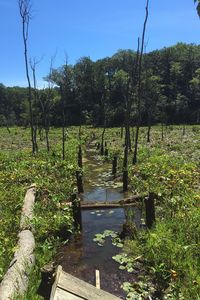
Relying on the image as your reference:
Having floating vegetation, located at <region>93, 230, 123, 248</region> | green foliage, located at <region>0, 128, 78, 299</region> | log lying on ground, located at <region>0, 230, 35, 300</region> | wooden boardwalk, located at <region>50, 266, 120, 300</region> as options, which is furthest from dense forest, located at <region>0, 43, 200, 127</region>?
wooden boardwalk, located at <region>50, 266, 120, 300</region>

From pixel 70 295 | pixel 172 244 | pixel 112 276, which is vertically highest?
pixel 70 295

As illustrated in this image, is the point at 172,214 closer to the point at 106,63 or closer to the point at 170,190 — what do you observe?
the point at 170,190

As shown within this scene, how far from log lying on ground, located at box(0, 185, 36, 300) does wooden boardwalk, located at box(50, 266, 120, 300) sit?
1.80m

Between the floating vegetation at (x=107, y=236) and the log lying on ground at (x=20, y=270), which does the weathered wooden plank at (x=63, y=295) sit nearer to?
the log lying on ground at (x=20, y=270)

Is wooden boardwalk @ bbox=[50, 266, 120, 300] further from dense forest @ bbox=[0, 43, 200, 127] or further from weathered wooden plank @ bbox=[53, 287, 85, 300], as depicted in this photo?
dense forest @ bbox=[0, 43, 200, 127]

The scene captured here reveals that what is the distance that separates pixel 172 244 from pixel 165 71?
3523 inches

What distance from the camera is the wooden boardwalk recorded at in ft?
15.4

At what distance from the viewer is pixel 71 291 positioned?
4789 mm

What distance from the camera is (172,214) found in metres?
11.0

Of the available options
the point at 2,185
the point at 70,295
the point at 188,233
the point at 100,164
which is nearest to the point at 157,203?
the point at 188,233

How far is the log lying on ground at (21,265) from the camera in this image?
260 inches

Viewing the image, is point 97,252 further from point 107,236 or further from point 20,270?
point 20,270

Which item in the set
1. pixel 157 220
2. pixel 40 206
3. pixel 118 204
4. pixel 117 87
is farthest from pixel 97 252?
pixel 117 87

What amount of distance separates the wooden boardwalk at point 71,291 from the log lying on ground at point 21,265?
180cm
